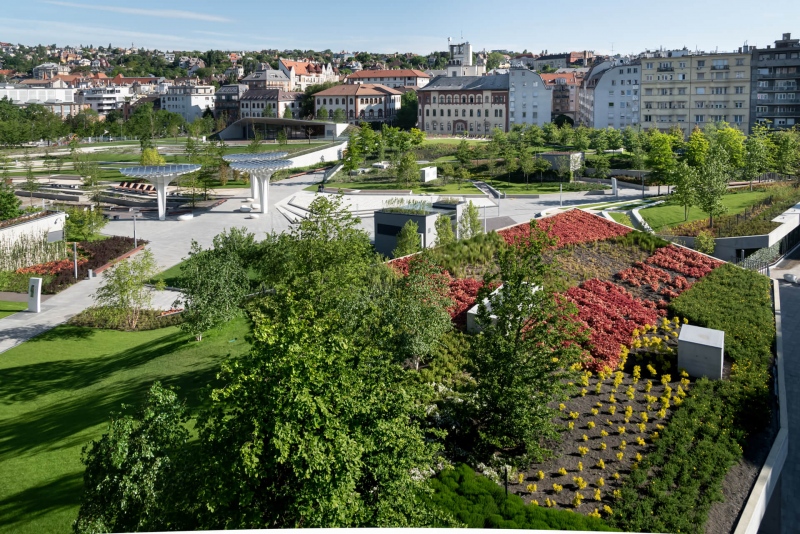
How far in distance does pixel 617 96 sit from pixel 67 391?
83.9m

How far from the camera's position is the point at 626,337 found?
73.9ft

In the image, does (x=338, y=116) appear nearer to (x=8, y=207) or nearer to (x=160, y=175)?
(x=160, y=175)

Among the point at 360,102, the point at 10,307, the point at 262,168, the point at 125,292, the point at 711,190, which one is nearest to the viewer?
the point at 125,292

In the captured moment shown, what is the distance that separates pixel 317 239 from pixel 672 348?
11475 mm

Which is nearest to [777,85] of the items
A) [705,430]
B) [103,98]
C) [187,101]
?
[705,430]

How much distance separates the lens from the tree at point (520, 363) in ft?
49.7

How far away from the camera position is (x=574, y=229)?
3341cm

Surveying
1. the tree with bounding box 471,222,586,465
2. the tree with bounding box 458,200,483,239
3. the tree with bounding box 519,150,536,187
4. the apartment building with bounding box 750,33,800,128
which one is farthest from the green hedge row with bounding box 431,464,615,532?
the apartment building with bounding box 750,33,800,128

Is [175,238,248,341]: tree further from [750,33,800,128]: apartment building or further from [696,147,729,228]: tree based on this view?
[750,33,800,128]: apartment building

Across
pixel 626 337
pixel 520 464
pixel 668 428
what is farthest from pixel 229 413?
pixel 626 337

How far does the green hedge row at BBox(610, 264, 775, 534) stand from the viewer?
13.6 m

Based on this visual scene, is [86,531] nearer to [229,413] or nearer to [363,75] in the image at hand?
[229,413]

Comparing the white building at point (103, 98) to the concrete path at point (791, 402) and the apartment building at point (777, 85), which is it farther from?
the concrete path at point (791, 402)

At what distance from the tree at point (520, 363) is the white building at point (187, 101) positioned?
428ft
